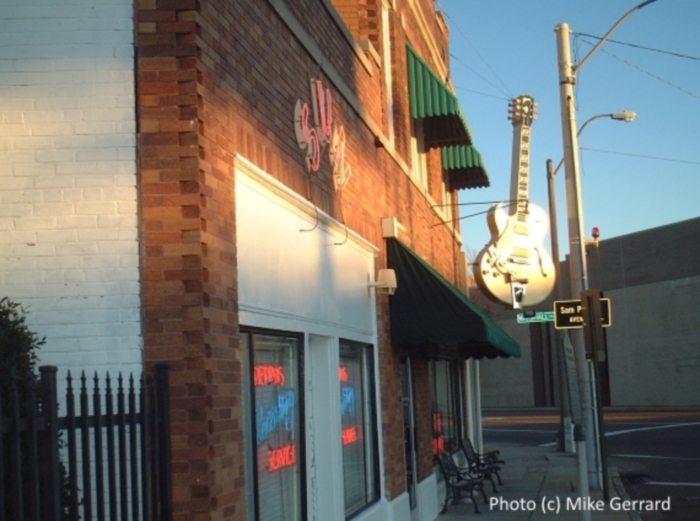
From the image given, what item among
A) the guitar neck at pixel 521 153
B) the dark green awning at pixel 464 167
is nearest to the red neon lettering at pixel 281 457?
the guitar neck at pixel 521 153

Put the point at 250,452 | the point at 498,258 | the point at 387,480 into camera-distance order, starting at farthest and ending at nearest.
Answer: the point at 498,258, the point at 387,480, the point at 250,452

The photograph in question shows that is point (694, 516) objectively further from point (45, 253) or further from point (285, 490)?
point (45, 253)

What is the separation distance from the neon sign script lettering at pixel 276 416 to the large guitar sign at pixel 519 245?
7.29 meters

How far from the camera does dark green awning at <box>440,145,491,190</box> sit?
60.0ft

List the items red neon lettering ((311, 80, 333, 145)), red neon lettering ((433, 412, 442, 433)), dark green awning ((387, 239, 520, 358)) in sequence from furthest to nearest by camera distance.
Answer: red neon lettering ((433, 412, 442, 433)) → dark green awning ((387, 239, 520, 358)) → red neon lettering ((311, 80, 333, 145))

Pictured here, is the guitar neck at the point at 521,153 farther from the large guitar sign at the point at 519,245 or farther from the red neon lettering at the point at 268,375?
the red neon lettering at the point at 268,375

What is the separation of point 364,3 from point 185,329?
310 inches

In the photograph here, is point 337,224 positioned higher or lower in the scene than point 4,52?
lower

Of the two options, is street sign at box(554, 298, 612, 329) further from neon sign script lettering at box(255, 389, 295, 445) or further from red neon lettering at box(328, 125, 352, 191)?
neon sign script lettering at box(255, 389, 295, 445)

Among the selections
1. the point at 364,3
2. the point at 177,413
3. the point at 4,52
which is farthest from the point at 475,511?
the point at 4,52

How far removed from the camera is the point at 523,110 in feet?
54.0

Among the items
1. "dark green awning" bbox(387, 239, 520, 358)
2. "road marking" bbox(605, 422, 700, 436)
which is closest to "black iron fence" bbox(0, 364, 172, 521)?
"dark green awning" bbox(387, 239, 520, 358)

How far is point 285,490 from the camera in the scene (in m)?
7.62

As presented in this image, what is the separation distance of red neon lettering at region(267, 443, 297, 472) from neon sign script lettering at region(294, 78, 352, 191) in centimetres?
235
